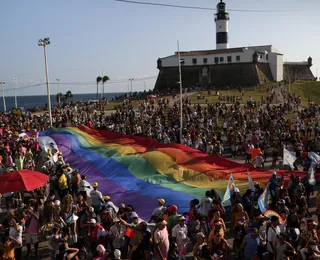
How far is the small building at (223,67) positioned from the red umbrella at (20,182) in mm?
54642

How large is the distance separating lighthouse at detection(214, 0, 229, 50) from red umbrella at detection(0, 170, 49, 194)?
67.0m

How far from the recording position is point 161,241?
26.1 feet

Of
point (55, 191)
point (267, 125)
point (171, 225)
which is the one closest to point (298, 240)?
point (171, 225)

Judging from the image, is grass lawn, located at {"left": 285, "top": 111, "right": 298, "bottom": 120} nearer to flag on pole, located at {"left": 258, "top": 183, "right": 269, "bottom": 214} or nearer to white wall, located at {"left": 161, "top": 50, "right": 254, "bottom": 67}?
flag on pole, located at {"left": 258, "top": 183, "right": 269, "bottom": 214}

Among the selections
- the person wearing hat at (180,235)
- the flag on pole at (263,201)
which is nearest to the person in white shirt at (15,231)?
the person wearing hat at (180,235)

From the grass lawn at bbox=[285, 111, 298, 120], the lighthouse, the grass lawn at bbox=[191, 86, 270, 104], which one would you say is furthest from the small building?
the grass lawn at bbox=[285, 111, 298, 120]

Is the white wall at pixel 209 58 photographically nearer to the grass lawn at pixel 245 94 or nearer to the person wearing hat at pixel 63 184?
the grass lawn at pixel 245 94

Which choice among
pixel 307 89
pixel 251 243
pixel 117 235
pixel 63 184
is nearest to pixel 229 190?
pixel 251 243

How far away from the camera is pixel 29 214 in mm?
9586

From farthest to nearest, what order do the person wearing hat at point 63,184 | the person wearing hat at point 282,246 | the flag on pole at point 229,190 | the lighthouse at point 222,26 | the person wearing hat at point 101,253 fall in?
the lighthouse at point 222,26 → the person wearing hat at point 63,184 → the flag on pole at point 229,190 → the person wearing hat at point 282,246 → the person wearing hat at point 101,253

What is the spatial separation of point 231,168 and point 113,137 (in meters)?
9.36

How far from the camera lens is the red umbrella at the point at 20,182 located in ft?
32.9

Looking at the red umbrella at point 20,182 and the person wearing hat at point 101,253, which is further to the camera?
the red umbrella at point 20,182

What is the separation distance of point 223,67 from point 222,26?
12.7 meters
